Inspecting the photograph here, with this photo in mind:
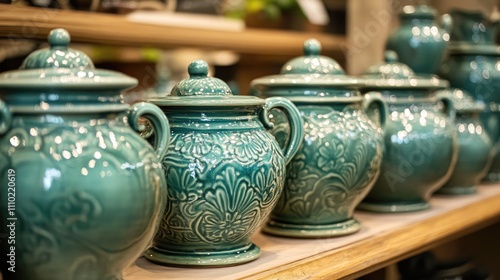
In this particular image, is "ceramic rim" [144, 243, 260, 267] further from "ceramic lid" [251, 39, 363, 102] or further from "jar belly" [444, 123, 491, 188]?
"jar belly" [444, 123, 491, 188]

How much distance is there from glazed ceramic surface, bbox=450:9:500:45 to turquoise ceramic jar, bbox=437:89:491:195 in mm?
281

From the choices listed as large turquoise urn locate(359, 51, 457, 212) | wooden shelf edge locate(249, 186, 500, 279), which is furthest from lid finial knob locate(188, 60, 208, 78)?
large turquoise urn locate(359, 51, 457, 212)

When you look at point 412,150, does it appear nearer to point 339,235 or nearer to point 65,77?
point 339,235

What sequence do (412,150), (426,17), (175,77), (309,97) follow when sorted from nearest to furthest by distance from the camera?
(309,97) < (412,150) < (426,17) < (175,77)

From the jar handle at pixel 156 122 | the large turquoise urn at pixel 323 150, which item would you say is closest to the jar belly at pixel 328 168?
the large turquoise urn at pixel 323 150

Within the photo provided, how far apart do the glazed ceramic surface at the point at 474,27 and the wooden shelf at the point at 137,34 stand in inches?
19.6

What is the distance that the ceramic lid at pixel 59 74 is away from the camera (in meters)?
0.88

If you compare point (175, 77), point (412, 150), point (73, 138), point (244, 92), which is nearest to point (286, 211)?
point (412, 150)

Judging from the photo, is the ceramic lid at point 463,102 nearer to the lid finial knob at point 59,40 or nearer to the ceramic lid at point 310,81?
the ceramic lid at point 310,81

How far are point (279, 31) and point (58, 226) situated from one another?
5.38 ft

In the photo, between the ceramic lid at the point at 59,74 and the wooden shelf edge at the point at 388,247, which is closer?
the ceramic lid at the point at 59,74

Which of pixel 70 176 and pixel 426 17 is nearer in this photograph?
pixel 70 176

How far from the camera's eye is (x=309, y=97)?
4.39 ft

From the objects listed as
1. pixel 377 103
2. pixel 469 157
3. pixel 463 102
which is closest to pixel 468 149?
pixel 469 157
